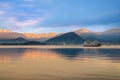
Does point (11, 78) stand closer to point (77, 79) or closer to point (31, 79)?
point (31, 79)

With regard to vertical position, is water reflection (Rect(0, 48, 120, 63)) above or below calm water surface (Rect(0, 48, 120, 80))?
above

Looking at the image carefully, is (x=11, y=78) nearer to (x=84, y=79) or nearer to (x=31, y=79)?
(x=31, y=79)

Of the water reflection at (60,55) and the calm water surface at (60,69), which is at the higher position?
the water reflection at (60,55)

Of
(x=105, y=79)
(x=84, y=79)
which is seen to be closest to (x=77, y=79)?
(x=84, y=79)

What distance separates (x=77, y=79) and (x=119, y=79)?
3.80 meters

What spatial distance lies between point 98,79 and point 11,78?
319 inches

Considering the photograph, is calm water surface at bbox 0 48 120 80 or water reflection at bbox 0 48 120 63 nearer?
calm water surface at bbox 0 48 120 80

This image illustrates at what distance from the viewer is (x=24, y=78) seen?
26.5m

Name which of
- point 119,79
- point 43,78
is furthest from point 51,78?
point 119,79

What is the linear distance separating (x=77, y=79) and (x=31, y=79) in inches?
166

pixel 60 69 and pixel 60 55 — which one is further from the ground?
pixel 60 55

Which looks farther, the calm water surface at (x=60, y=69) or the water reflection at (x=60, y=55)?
the water reflection at (x=60, y=55)

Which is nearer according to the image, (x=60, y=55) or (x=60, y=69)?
(x=60, y=69)

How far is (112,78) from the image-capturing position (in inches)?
1021
